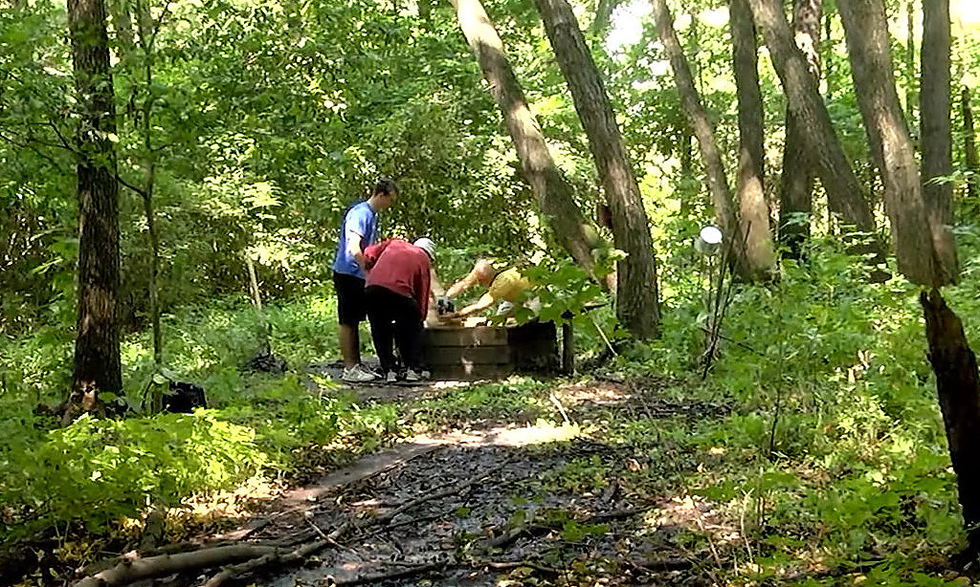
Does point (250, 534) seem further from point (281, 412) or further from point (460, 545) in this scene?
point (281, 412)

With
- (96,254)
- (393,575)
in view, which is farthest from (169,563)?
(96,254)

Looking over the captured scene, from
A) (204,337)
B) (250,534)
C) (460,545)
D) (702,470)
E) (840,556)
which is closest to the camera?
(840,556)

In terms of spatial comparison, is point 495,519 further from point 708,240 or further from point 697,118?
point 697,118

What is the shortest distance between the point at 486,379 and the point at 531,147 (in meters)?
2.72

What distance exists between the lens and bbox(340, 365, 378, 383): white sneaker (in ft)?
32.5

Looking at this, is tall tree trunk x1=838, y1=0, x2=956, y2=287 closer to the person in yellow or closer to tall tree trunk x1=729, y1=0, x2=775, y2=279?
tall tree trunk x1=729, y1=0, x2=775, y2=279

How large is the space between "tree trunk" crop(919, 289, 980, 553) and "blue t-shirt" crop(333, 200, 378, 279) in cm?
692

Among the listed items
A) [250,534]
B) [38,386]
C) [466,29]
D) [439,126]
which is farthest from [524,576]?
[439,126]

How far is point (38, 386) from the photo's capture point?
8.19 metres

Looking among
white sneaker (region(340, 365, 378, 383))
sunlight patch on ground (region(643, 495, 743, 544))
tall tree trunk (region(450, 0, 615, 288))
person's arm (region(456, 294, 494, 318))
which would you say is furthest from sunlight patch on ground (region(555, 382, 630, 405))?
sunlight patch on ground (region(643, 495, 743, 544))

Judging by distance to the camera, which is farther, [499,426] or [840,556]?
[499,426]

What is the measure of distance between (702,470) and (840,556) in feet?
5.05

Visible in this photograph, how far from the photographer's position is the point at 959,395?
330 cm

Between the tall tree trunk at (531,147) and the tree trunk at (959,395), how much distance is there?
23.3ft
